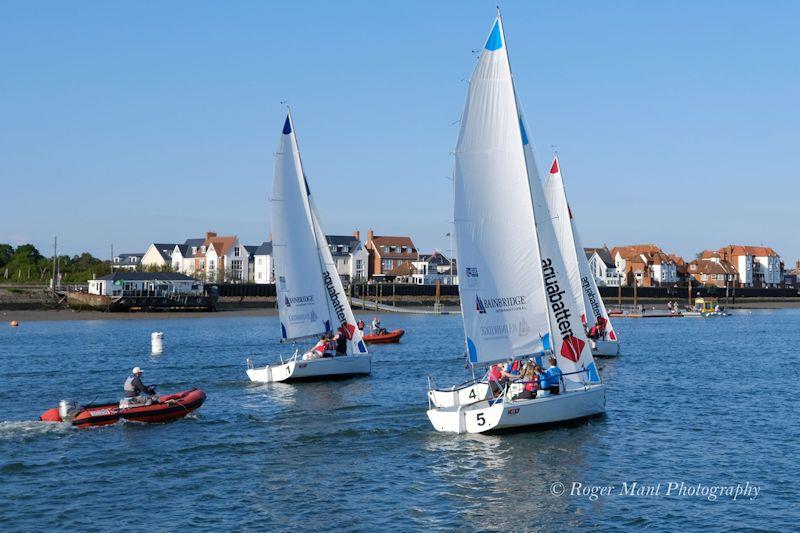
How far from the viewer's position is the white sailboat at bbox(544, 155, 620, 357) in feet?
154

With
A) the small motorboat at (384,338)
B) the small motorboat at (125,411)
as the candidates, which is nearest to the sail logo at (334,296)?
the small motorboat at (125,411)

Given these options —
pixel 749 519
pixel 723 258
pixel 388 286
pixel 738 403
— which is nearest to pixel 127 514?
pixel 749 519

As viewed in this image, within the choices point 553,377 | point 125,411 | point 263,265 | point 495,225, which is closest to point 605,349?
point 553,377

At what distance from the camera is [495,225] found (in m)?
27.5

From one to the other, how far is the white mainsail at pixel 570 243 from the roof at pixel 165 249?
129124 mm

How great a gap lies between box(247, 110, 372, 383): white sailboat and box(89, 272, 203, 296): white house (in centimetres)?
7043

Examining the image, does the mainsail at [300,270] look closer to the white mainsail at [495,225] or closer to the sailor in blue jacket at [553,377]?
the white mainsail at [495,225]

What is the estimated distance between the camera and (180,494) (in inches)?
835

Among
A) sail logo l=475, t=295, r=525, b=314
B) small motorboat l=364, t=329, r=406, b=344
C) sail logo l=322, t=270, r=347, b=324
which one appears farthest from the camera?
small motorboat l=364, t=329, r=406, b=344

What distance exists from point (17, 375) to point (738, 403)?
3206cm

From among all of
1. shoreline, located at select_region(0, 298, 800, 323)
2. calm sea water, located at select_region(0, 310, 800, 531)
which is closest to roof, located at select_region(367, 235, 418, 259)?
shoreline, located at select_region(0, 298, 800, 323)

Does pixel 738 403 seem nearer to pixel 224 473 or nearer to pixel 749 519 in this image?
pixel 749 519

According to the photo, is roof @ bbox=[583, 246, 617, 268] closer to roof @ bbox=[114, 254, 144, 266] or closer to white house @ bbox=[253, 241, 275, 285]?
white house @ bbox=[253, 241, 275, 285]

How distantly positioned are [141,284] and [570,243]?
247 feet
